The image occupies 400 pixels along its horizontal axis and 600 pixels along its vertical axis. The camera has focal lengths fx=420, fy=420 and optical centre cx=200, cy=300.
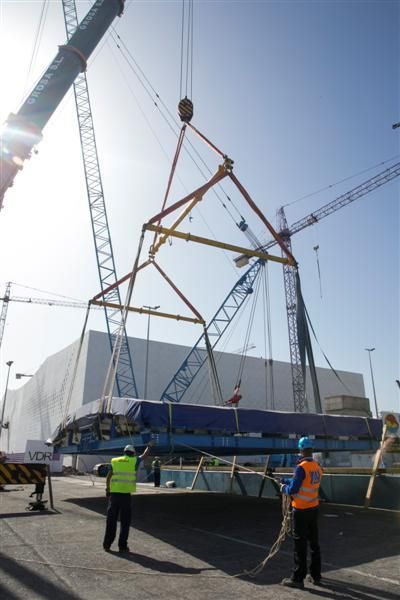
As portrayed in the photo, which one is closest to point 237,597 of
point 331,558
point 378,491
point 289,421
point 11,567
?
point 331,558

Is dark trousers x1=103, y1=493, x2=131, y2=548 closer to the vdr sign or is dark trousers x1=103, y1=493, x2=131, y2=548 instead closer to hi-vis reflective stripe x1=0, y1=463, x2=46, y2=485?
hi-vis reflective stripe x1=0, y1=463, x2=46, y2=485

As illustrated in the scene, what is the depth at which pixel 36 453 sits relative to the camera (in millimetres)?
36469

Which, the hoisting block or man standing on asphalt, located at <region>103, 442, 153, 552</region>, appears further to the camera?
the hoisting block

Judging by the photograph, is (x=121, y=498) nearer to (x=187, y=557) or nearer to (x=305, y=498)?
(x=187, y=557)

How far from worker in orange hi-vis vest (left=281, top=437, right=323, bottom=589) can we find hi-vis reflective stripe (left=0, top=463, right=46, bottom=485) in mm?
7494

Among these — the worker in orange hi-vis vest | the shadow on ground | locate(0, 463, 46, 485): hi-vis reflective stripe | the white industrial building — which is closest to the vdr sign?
the white industrial building

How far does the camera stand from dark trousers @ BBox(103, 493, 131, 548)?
6.43 m

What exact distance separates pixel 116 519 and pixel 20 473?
4.91 metres

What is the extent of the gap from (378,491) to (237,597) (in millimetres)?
7921

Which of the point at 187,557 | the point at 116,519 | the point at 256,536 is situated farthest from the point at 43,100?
the point at 256,536

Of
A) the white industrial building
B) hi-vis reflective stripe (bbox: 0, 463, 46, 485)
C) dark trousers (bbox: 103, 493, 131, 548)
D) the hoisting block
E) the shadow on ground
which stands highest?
the hoisting block

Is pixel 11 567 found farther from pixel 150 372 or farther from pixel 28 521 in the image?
pixel 150 372

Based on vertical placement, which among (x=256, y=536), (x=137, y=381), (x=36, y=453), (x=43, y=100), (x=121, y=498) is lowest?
(x=256, y=536)

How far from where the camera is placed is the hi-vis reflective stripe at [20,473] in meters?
10.1
